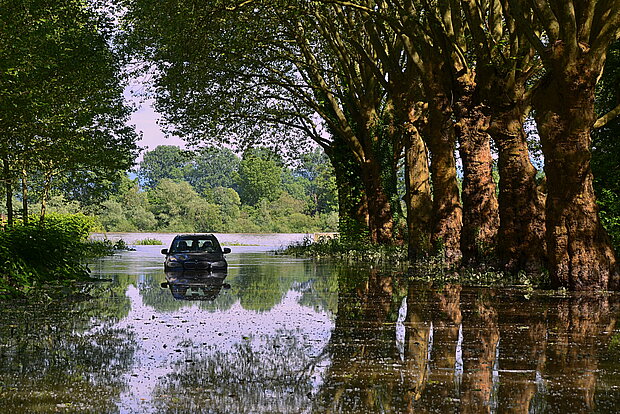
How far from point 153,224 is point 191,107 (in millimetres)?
65184

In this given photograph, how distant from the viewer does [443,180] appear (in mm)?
24172

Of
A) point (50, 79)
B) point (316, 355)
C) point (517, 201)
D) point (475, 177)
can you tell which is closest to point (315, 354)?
point (316, 355)

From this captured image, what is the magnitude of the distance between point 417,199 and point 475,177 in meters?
7.38

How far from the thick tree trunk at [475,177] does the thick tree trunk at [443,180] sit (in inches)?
79.0

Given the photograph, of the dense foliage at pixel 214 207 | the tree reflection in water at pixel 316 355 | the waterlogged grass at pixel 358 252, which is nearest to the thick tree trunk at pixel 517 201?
the tree reflection in water at pixel 316 355

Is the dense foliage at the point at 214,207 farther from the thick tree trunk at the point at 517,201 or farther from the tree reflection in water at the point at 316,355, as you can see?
the tree reflection in water at the point at 316,355

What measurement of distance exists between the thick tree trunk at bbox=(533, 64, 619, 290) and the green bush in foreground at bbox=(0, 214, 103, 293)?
1017cm

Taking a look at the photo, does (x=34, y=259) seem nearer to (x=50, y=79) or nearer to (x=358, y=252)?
(x=50, y=79)

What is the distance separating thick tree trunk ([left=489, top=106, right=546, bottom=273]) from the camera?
18047 millimetres

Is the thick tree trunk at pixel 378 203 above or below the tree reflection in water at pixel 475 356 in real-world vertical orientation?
above

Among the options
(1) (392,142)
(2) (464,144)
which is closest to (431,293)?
(2) (464,144)

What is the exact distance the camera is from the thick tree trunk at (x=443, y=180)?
75.6 ft

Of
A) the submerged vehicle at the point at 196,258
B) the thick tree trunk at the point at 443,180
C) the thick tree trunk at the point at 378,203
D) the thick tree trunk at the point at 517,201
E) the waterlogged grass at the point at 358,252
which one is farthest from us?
the thick tree trunk at the point at 378,203

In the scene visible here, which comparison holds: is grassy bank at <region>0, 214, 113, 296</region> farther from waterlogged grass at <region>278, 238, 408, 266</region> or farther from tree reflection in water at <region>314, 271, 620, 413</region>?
waterlogged grass at <region>278, 238, 408, 266</region>
